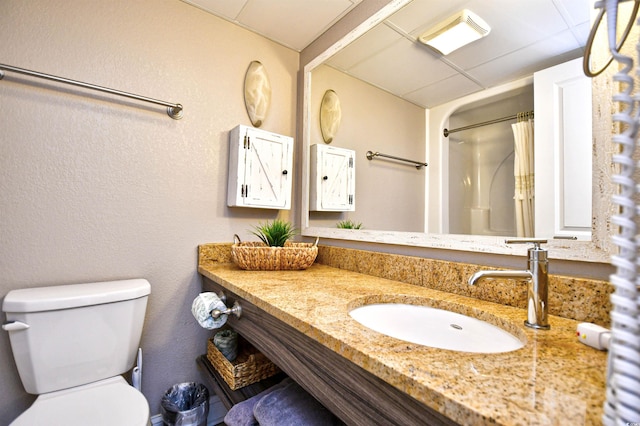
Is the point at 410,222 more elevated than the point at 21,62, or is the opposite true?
the point at 21,62

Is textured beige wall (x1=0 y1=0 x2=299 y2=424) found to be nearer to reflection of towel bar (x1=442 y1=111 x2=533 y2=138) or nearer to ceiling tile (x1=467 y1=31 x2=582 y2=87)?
reflection of towel bar (x1=442 y1=111 x2=533 y2=138)

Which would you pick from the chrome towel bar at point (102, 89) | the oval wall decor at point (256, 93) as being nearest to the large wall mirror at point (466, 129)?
the oval wall decor at point (256, 93)

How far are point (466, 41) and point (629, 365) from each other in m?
1.01

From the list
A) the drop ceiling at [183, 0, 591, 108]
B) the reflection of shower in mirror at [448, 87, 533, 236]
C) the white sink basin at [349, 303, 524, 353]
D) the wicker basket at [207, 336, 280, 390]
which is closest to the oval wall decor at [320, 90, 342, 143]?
the drop ceiling at [183, 0, 591, 108]

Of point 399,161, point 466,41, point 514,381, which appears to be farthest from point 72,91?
point 514,381

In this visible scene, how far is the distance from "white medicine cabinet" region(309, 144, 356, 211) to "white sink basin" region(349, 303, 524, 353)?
0.63 m

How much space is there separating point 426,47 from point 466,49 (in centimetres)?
18

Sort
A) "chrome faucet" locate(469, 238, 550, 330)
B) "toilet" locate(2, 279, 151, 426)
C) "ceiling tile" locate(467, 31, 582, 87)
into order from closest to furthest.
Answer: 1. "chrome faucet" locate(469, 238, 550, 330)
2. "ceiling tile" locate(467, 31, 582, 87)
3. "toilet" locate(2, 279, 151, 426)

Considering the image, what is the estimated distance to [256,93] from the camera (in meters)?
1.49

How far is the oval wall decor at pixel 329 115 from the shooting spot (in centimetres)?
146

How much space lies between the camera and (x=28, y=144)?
1.00 m

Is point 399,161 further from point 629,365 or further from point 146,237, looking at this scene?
point 146,237

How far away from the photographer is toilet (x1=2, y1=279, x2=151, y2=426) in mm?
836

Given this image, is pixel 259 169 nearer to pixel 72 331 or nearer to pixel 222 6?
pixel 222 6
